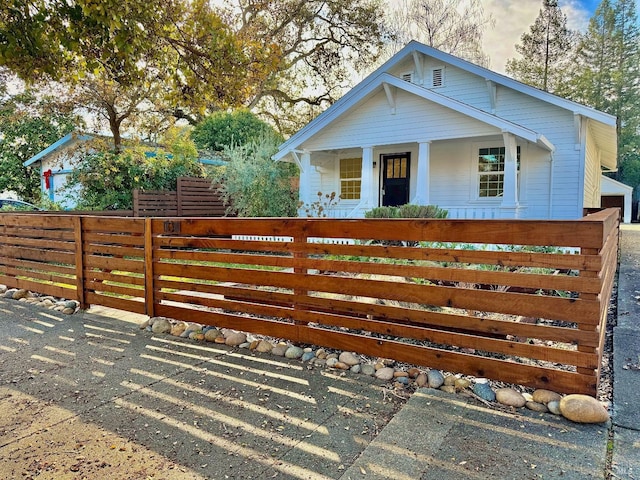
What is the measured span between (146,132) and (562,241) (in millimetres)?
14441

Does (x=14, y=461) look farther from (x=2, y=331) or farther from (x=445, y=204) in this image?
(x=445, y=204)

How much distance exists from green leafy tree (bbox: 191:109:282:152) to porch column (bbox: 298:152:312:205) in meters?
10.5

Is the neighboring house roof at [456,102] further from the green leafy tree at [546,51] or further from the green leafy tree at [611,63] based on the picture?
the green leafy tree at [611,63]

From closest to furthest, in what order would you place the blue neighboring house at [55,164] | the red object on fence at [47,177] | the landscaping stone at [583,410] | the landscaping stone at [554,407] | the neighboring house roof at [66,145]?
1. the landscaping stone at [583,410]
2. the landscaping stone at [554,407]
3. the neighboring house roof at [66,145]
4. the blue neighboring house at [55,164]
5. the red object on fence at [47,177]

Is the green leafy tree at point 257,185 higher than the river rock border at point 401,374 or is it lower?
higher

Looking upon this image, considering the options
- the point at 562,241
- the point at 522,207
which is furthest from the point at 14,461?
the point at 522,207

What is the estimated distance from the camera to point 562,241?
8.14 ft

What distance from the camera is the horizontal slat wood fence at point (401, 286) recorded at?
97.6 inches

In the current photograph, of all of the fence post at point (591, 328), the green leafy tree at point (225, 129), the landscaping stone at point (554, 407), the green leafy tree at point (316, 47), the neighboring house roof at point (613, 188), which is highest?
the green leafy tree at point (316, 47)

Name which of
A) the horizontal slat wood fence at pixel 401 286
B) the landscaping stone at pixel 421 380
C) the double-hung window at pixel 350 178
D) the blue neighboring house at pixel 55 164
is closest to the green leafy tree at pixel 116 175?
the blue neighboring house at pixel 55 164

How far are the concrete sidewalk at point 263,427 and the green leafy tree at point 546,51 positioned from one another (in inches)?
1201

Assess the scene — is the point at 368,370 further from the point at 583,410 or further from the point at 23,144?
the point at 23,144

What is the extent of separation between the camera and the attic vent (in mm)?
11016

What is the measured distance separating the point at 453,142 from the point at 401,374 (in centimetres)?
870
